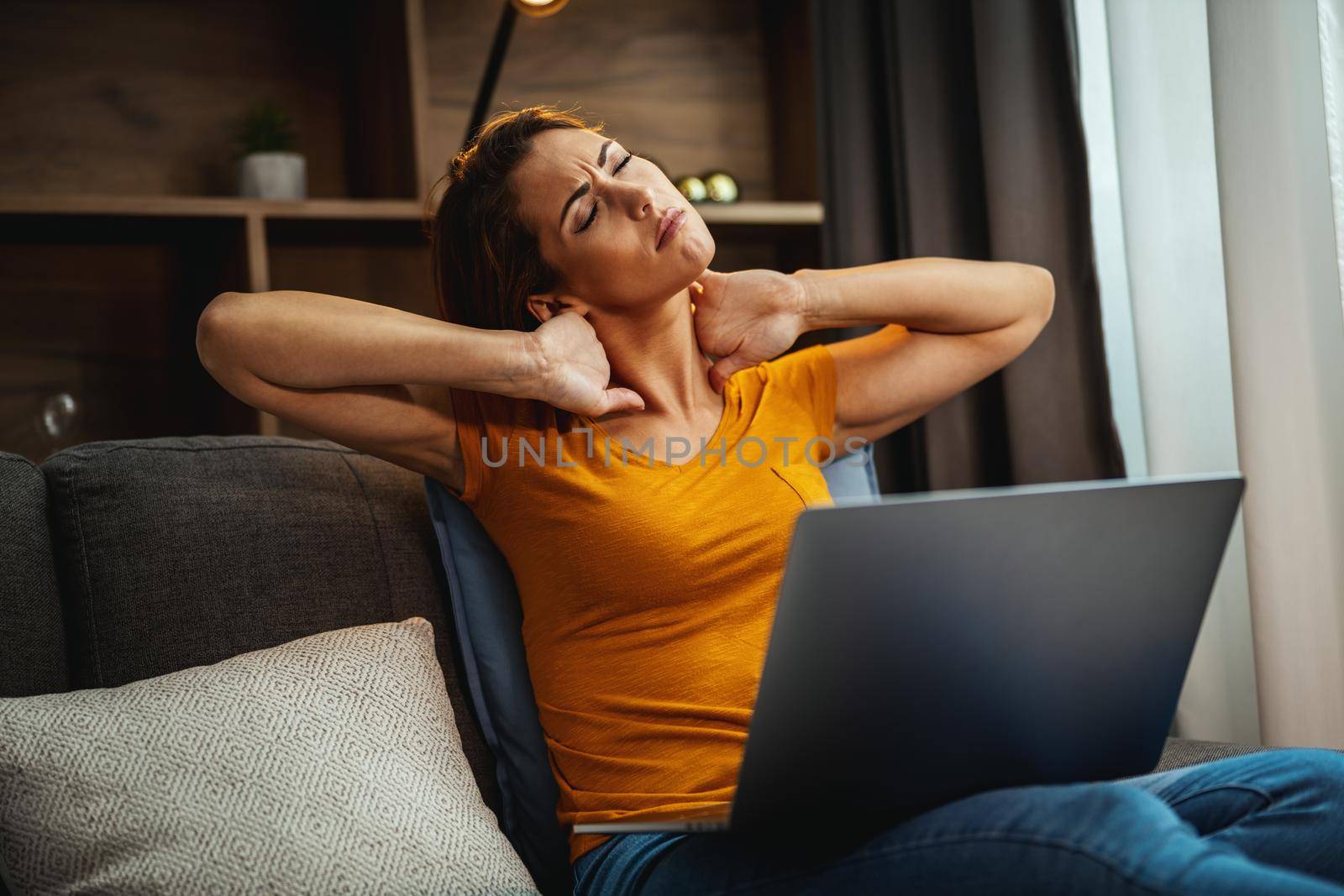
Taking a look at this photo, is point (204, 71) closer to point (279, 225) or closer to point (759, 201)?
point (279, 225)

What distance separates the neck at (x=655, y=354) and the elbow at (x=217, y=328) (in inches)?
16.0

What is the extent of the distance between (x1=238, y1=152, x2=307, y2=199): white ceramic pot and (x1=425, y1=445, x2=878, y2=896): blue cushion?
105 cm

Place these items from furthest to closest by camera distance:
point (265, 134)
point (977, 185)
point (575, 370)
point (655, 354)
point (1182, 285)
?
point (265, 134) → point (977, 185) → point (1182, 285) → point (655, 354) → point (575, 370)

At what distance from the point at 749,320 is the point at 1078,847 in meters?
0.81

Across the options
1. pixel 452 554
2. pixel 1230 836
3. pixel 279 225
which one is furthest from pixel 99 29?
pixel 1230 836

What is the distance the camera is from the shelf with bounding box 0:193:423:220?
2014 millimetres

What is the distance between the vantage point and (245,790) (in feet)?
3.41

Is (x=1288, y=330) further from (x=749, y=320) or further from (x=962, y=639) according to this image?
(x=962, y=639)

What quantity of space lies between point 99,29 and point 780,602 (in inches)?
86.3

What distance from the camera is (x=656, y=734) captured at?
1209mm

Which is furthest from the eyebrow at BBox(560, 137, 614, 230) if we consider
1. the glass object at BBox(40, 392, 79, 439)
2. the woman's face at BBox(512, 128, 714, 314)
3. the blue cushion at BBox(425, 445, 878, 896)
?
the glass object at BBox(40, 392, 79, 439)

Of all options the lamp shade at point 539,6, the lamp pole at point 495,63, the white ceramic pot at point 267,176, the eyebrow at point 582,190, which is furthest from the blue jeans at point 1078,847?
the white ceramic pot at point 267,176

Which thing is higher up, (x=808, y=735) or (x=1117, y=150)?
(x=1117, y=150)

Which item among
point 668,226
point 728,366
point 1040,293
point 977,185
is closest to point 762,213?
point 977,185
